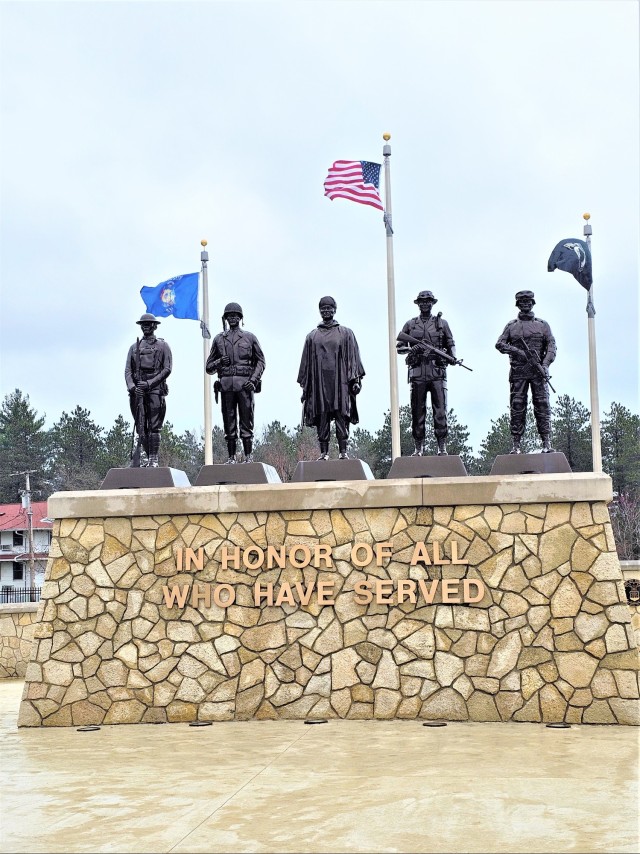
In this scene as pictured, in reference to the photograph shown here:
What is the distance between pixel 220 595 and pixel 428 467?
2.54 m

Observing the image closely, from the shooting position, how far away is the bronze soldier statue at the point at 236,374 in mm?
11273

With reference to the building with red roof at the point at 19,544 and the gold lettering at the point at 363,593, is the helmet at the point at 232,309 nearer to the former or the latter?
the gold lettering at the point at 363,593

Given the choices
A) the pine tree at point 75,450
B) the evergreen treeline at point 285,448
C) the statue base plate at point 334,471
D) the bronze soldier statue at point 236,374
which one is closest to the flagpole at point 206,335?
the bronze soldier statue at point 236,374

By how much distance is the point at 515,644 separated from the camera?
32.1 feet

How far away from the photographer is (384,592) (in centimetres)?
1011

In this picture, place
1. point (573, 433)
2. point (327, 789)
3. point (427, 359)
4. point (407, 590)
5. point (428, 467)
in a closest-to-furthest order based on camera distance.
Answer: point (327, 789), point (407, 590), point (428, 467), point (427, 359), point (573, 433)

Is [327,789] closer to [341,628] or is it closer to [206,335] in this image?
[341,628]

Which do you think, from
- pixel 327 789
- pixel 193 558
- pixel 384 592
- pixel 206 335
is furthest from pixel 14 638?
pixel 327 789

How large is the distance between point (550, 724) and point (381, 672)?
65.4 inches

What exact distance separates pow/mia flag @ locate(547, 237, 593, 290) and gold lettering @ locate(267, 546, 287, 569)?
26.3 ft

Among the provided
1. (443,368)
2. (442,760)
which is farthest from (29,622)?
(442,760)

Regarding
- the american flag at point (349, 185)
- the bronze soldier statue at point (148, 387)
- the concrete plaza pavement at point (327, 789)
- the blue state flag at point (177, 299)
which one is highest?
the american flag at point (349, 185)

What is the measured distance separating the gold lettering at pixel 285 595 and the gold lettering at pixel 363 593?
657mm

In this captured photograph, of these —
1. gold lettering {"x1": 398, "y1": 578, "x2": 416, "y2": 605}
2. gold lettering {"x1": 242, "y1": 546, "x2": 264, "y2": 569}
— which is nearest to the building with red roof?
gold lettering {"x1": 242, "y1": 546, "x2": 264, "y2": 569}
